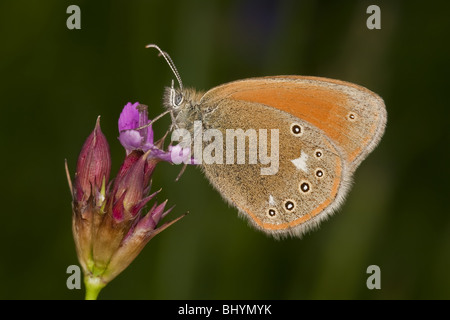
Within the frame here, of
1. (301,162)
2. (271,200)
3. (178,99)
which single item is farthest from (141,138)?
(301,162)

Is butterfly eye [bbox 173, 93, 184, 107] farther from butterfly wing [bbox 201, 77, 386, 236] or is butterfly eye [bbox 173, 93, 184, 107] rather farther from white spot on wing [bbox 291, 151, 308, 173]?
white spot on wing [bbox 291, 151, 308, 173]

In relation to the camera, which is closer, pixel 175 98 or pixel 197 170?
pixel 175 98

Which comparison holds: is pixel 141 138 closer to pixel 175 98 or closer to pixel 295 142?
pixel 175 98

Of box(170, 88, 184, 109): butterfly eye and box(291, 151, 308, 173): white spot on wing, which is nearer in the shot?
box(170, 88, 184, 109): butterfly eye

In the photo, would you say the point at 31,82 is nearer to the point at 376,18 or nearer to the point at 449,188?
→ the point at 376,18

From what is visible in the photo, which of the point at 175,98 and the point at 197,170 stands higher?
the point at 175,98

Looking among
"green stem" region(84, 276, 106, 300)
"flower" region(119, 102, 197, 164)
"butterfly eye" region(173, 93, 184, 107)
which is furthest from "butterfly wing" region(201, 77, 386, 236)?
"green stem" region(84, 276, 106, 300)
